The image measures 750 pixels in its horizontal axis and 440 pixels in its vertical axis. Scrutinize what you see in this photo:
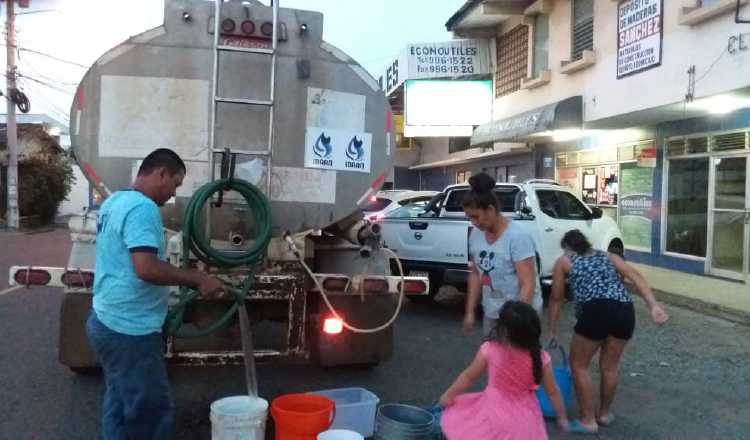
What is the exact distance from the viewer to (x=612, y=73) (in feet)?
44.5

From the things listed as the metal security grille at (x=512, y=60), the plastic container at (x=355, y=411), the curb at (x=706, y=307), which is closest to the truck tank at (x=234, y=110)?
the plastic container at (x=355, y=411)

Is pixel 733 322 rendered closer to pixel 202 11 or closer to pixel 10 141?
pixel 202 11

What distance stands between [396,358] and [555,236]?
4227 millimetres

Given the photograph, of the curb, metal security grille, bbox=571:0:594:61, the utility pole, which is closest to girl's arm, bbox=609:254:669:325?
the curb

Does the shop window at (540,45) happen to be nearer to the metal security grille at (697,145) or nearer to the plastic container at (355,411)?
the metal security grille at (697,145)

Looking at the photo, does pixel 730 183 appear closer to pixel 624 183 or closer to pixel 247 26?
pixel 624 183

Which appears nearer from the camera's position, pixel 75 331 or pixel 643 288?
pixel 643 288

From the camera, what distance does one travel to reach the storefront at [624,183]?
13883mm

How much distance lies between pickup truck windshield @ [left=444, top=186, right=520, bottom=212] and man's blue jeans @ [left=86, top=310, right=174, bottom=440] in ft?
23.0

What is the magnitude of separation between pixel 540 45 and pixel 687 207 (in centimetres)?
618

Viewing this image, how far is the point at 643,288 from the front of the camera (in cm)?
469

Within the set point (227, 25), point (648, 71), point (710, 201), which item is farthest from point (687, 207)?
point (227, 25)

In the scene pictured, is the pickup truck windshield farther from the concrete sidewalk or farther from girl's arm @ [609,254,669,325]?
girl's arm @ [609,254,669,325]

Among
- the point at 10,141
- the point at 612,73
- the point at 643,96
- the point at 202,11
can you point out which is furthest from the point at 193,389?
the point at 10,141
